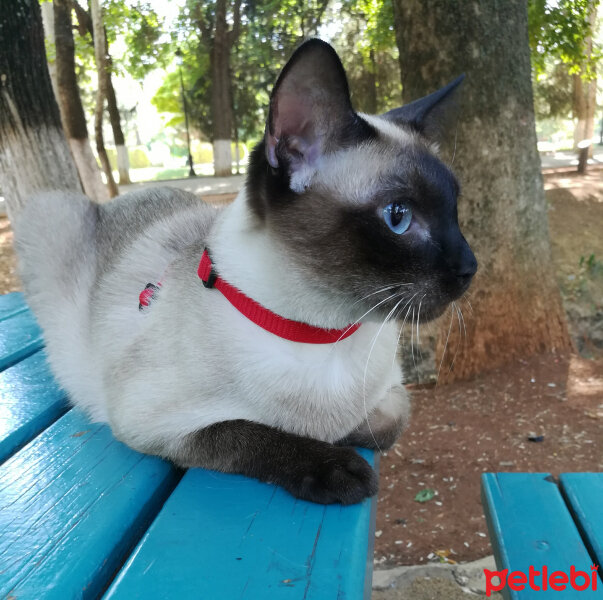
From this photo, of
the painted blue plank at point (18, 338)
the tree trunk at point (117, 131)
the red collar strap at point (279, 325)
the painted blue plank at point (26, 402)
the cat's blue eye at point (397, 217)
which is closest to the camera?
the cat's blue eye at point (397, 217)

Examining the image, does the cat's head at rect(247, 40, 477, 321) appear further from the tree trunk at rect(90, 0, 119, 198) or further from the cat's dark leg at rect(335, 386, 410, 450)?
the tree trunk at rect(90, 0, 119, 198)

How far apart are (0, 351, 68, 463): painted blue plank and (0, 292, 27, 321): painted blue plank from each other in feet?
2.42

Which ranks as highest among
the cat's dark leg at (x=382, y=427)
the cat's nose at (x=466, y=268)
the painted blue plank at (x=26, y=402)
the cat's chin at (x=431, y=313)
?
the cat's nose at (x=466, y=268)

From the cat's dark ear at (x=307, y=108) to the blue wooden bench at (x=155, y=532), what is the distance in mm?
757

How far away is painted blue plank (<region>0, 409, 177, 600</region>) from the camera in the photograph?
1.04m

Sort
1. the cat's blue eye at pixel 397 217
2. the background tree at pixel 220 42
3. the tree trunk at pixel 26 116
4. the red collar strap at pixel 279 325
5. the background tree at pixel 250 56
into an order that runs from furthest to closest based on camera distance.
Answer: the background tree at pixel 220 42 → the background tree at pixel 250 56 → the tree trunk at pixel 26 116 → the red collar strap at pixel 279 325 → the cat's blue eye at pixel 397 217

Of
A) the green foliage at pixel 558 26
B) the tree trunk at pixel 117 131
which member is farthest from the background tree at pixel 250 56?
the green foliage at pixel 558 26

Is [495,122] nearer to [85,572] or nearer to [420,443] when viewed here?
[420,443]

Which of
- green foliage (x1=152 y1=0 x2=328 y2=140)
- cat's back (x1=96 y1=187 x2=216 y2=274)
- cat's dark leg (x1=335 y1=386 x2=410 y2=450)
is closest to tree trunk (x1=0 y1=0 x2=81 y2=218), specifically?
cat's back (x1=96 y1=187 x2=216 y2=274)

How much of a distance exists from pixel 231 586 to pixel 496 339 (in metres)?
3.24

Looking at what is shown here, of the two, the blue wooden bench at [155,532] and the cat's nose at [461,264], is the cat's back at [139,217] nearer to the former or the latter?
the blue wooden bench at [155,532]

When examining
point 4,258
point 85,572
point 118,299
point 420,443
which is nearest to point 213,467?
point 85,572

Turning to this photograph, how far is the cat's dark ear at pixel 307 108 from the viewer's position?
1188 millimetres

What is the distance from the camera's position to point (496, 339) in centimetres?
390
